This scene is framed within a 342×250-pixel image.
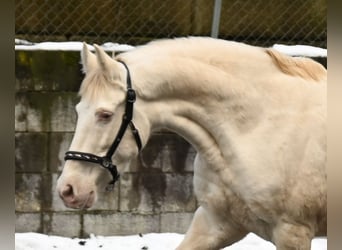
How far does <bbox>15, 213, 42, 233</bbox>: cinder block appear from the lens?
507 centimetres

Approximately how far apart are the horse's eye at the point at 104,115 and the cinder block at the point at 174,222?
262 centimetres

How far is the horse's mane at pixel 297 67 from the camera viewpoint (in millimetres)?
3027

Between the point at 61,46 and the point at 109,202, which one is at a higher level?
the point at 61,46

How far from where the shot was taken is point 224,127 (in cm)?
289

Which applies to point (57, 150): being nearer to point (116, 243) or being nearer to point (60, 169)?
point (60, 169)

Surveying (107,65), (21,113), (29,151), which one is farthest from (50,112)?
(107,65)

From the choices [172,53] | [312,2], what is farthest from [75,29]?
[172,53]

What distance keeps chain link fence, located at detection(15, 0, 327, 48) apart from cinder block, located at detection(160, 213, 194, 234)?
1.56 metres

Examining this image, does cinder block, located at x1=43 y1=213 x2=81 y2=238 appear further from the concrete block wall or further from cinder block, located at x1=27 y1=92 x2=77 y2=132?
cinder block, located at x1=27 y1=92 x2=77 y2=132

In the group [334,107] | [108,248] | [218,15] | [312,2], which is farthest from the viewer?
[312,2]

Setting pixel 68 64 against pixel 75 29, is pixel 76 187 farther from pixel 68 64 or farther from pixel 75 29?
pixel 75 29

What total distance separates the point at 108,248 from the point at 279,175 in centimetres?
244

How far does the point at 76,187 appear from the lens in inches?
104

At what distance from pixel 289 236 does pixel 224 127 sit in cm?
56
